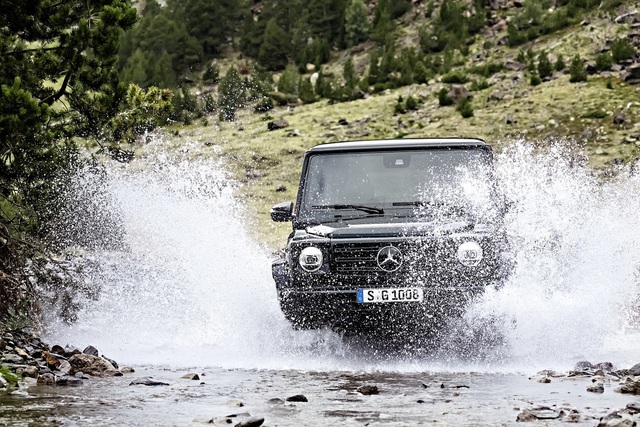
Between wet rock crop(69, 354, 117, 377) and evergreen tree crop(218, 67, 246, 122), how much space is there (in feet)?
136

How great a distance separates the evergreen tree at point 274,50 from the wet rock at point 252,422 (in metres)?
67.4

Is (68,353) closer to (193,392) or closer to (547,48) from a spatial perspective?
(193,392)

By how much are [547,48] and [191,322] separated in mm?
40261

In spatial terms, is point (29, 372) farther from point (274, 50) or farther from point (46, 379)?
point (274, 50)

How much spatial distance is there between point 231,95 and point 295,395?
162 feet

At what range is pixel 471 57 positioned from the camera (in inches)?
2040

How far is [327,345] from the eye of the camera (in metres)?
8.20

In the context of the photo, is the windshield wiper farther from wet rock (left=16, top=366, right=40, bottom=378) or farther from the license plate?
wet rock (left=16, top=366, right=40, bottom=378)

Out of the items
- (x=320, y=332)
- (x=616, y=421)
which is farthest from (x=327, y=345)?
(x=616, y=421)

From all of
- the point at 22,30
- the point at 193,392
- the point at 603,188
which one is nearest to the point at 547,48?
the point at 603,188

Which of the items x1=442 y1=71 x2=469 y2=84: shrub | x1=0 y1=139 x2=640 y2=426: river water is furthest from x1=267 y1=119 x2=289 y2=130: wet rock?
x1=0 y1=139 x2=640 y2=426: river water

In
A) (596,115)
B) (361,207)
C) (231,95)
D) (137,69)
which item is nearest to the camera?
(361,207)

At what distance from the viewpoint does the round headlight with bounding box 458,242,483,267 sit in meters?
7.73

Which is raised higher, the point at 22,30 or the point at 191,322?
the point at 22,30
